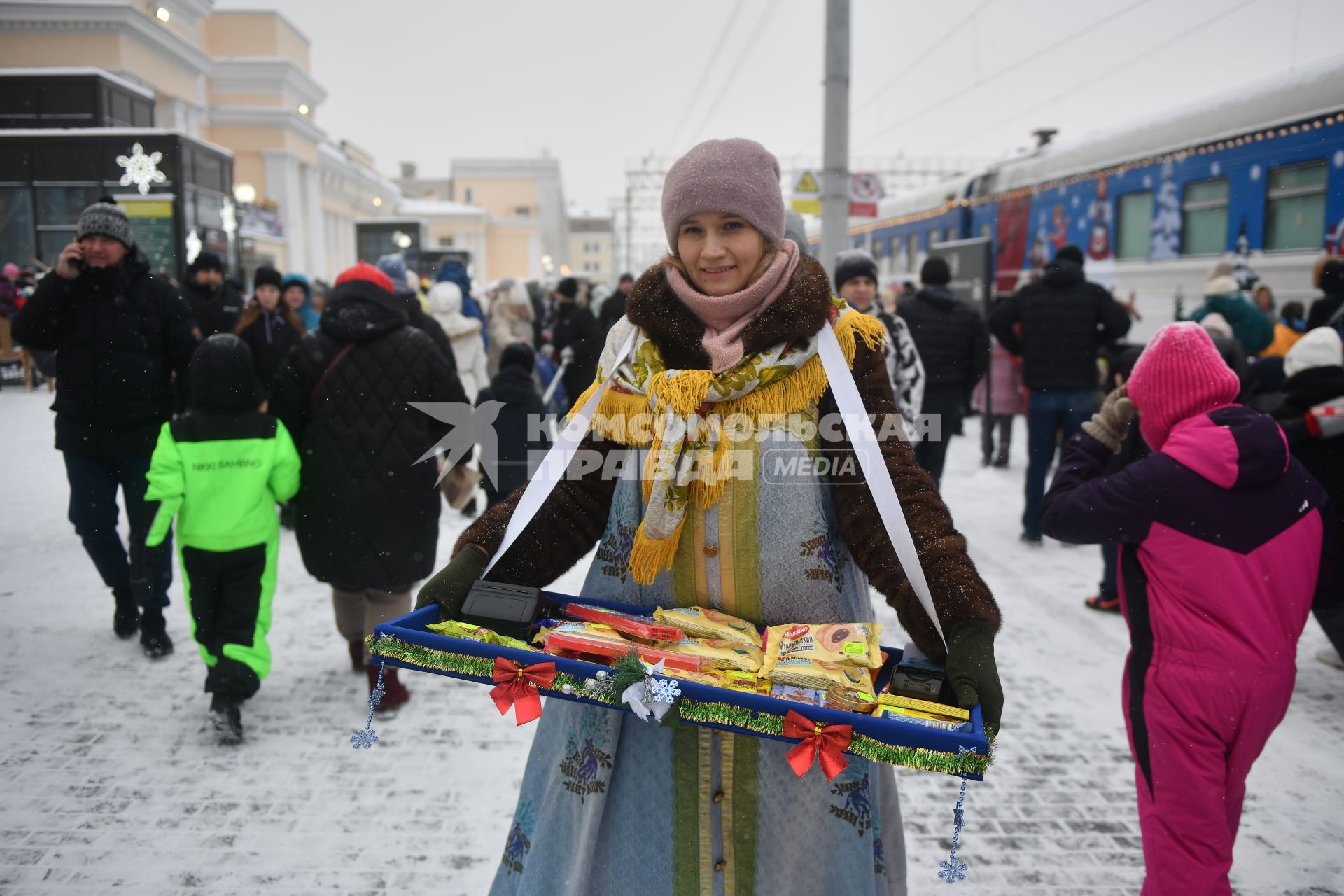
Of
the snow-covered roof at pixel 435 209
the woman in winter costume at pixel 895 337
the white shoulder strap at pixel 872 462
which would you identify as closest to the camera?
the white shoulder strap at pixel 872 462

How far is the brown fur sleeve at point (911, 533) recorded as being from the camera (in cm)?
160

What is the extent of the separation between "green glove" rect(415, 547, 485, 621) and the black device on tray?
18mm

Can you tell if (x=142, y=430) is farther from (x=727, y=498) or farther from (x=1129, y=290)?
(x=1129, y=290)

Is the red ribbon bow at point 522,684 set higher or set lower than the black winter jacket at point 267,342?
lower

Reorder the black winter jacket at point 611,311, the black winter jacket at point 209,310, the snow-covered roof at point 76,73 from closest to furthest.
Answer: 1. the snow-covered roof at point 76,73
2. the black winter jacket at point 209,310
3. the black winter jacket at point 611,311

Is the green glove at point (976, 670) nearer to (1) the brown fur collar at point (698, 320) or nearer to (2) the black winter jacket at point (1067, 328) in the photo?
(1) the brown fur collar at point (698, 320)

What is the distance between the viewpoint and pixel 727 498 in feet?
5.89

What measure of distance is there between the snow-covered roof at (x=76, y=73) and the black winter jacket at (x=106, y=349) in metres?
0.81

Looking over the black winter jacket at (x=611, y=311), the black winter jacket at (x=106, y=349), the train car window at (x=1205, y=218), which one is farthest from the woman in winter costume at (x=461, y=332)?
the train car window at (x=1205, y=218)

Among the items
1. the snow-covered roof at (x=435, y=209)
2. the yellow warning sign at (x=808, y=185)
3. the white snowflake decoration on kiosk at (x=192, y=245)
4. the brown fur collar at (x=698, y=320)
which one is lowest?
the brown fur collar at (x=698, y=320)

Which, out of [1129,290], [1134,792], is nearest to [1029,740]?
[1134,792]

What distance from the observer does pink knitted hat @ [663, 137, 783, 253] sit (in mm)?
1808

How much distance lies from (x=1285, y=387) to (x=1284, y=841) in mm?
1782

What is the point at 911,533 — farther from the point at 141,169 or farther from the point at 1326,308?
the point at 141,169
